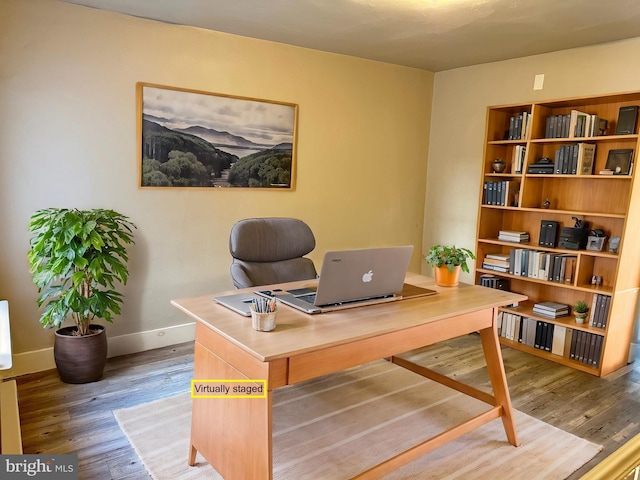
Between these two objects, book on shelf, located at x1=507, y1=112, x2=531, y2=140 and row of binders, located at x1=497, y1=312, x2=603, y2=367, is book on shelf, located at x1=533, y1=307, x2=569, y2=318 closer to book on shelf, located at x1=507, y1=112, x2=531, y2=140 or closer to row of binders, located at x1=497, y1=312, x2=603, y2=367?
row of binders, located at x1=497, y1=312, x2=603, y2=367

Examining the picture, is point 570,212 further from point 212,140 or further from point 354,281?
point 212,140

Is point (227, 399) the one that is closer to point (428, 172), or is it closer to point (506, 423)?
point (506, 423)

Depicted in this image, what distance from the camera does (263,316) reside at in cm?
169

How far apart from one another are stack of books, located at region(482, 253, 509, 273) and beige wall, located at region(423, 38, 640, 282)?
38 cm

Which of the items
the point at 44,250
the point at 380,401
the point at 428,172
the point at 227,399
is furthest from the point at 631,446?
the point at 428,172

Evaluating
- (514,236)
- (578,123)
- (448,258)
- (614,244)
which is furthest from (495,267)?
(448,258)

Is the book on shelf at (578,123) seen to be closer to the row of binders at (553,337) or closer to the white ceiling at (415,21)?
the white ceiling at (415,21)

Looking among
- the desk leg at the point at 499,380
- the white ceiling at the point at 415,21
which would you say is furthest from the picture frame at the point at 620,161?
the desk leg at the point at 499,380

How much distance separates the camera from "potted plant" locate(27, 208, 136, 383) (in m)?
2.73

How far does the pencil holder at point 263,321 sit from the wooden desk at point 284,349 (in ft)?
0.09

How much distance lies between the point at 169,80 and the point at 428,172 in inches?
110

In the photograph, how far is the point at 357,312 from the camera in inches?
78.8

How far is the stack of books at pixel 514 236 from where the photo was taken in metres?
3.97

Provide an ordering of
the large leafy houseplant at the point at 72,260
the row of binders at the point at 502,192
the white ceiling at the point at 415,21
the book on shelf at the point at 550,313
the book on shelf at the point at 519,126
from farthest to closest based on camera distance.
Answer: the row of binders at the point at 502,192 < the book on shelf at the point at 519,126 < the book on shelf at the point at 550,313 < the white ceiling at the point at 415,21 < the large leafy houseplant at the point at 72,260
